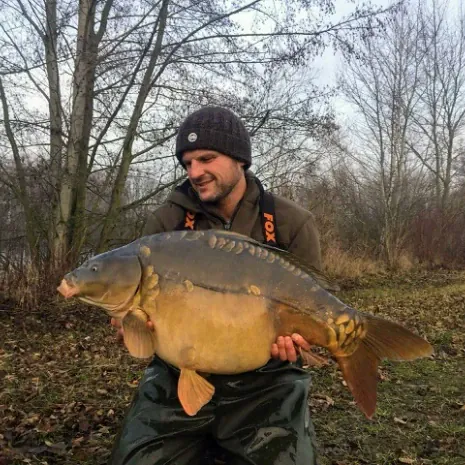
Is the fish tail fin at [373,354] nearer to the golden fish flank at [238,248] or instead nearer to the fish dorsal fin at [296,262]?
the fish dorsal fin at [296,262]

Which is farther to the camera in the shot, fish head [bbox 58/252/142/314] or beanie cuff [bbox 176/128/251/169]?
beanie cuff [bbox 176/128/251/169]

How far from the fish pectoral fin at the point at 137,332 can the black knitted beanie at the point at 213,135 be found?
84cm

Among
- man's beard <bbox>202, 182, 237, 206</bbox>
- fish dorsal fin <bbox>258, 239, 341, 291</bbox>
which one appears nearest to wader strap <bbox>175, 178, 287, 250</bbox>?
man's beard <bbox>202, 182, 237, 206</bbox>

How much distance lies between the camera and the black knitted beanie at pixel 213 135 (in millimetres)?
2170

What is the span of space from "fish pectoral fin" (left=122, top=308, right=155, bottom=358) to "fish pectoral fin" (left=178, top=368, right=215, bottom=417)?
0.16 m

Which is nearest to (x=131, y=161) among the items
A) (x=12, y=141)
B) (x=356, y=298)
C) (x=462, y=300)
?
(x=12, y=141)

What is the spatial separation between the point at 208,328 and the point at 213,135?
0.92 meters

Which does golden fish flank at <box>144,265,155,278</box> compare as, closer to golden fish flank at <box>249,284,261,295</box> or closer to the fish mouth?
the fish mouth

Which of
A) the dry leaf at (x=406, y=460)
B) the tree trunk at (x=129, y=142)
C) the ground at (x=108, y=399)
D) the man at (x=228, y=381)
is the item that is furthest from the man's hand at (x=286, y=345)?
the tree trunk at (x=129, y=142)

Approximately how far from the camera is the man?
184 cm

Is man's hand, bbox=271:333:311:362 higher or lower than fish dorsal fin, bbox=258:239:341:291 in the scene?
lower

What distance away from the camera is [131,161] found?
8109 mm

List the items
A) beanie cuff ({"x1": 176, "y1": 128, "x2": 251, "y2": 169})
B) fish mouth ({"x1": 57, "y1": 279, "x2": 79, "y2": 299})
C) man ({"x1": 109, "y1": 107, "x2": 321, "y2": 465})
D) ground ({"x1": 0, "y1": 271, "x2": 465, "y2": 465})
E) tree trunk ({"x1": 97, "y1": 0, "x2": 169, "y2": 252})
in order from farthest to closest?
tree trunk ({"x1": 97, "y1": 0, "x2": 169, "y2": 252})
ground ({"x1": 0, "y1": 271, "x2": 465, "y2": 465})
beanie cuff ({"x1": 176, "y1": 128, "x2": 251, "y2": 169})
man ({"x1": 109, "y1": 107, "x2": 321, "y2": 465})
fish mouth ({"x1": 57, "y1": 279, "x2": 79, "y2": 299})

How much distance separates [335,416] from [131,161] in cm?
593
